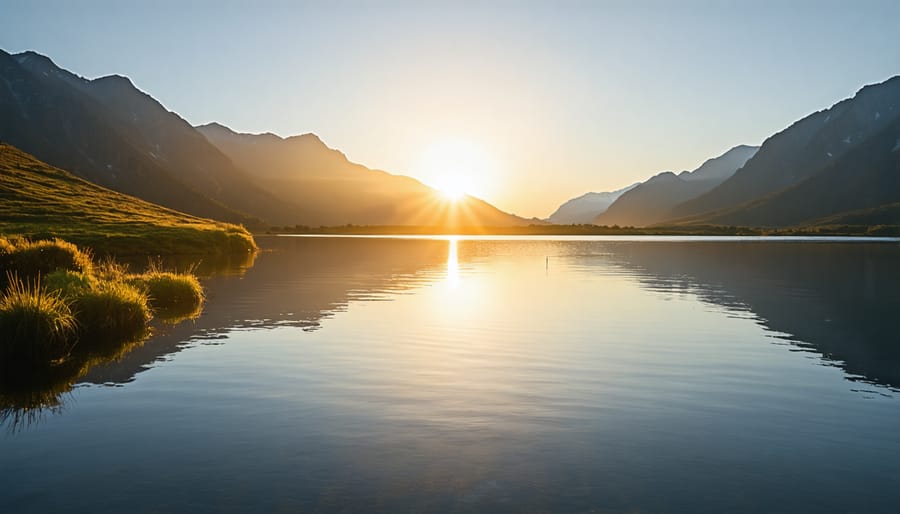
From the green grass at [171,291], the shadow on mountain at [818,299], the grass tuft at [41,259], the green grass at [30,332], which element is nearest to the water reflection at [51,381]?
the green grass at [30,332]

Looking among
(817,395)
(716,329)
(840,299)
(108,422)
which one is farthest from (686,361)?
(840,299)

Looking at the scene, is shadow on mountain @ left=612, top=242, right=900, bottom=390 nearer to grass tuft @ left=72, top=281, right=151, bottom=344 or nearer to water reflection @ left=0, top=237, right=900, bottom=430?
water reflection @ left=0, top=237, right=900, bottom=430

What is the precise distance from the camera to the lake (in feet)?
44.6

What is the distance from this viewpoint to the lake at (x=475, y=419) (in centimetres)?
1359

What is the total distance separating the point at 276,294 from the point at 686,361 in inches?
1362

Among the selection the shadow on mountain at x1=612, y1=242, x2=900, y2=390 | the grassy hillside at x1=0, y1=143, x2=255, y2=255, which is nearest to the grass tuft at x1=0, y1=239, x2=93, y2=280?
the grassy hillside at x1=0, y1=143, x2=255, y2=255

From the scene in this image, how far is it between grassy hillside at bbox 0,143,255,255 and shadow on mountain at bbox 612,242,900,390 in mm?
70779

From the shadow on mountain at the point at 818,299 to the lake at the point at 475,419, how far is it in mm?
393

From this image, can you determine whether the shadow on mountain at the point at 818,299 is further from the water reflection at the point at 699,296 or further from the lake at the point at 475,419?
the lake at the point at 475,419

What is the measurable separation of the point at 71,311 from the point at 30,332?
5254 mm

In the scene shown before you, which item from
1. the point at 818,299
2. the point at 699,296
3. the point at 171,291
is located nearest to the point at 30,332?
the point at 171,291

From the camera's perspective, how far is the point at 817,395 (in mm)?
22375

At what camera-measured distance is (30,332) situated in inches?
1023

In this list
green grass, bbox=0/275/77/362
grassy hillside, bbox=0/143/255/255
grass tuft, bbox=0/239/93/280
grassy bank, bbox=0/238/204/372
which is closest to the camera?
green grass, bbox=0/275/77/362
